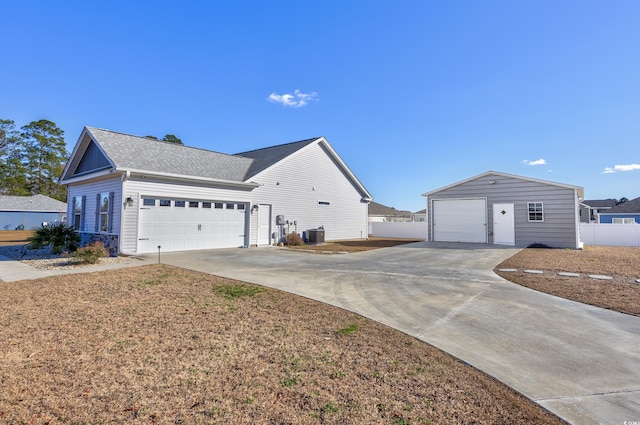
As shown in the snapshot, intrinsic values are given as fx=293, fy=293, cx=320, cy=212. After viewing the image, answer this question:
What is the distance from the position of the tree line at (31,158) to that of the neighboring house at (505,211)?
47389 mm

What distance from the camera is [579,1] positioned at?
30.5 ft

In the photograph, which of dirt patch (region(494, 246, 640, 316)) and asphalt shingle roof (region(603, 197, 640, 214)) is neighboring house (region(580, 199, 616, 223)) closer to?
asphalt shingle roof (region(603, 197, 640, 214))

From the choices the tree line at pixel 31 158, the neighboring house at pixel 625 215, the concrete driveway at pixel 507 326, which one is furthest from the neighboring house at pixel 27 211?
the neighboring house at pixel 625 215

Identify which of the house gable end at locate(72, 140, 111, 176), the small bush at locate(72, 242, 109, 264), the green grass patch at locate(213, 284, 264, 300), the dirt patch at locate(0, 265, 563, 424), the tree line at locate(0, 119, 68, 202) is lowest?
the dirt patch at locate(0, 265, 563, 424)

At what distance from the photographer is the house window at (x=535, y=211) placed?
1577 cm

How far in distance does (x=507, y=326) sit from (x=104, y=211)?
15116 millimetres

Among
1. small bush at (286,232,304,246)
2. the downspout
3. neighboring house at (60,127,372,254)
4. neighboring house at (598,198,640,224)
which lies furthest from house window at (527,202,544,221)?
neighboring house at (598,198,640,224)

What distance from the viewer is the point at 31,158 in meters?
40.9

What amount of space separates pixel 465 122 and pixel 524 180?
454cm

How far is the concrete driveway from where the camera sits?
2.72 metres

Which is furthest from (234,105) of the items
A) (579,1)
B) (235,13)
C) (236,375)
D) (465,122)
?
(236,375)

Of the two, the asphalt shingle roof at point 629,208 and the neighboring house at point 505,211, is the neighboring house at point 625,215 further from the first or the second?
the neighboring house at point 505,211

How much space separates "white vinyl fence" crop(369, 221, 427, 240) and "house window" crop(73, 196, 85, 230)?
2172 centimetres

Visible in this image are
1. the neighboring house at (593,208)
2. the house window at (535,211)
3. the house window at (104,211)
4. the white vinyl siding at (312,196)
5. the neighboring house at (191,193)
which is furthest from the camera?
the neighboring house at (593,208)
